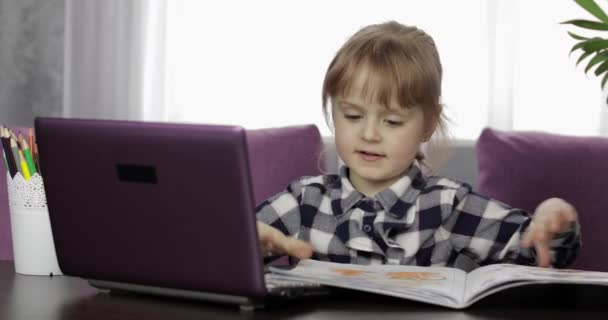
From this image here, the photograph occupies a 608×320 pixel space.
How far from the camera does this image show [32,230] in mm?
1325

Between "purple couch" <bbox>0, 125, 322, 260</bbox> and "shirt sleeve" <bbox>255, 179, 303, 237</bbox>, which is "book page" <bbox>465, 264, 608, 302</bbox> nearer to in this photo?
"shirt sleeve" <bbox>255, 179, 303, 237</bbox>

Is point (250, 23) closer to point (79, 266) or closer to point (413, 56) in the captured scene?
point (413, 56)

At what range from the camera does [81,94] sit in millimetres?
3326

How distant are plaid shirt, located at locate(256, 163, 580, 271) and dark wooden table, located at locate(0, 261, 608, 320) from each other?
380 millimetres

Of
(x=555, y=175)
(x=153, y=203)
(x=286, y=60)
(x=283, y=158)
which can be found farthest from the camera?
(x=286, y=60)

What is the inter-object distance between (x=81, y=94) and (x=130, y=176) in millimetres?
→ 2434

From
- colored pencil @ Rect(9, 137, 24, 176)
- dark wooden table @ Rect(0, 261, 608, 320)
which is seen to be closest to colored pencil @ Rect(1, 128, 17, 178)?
colored pencil @ Rect(9, 137, 24, 176)

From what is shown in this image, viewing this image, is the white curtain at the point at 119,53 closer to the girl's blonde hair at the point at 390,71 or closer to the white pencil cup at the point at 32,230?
the girl's blonde hair at the point at 390,71

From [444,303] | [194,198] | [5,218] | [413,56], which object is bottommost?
[5,218]

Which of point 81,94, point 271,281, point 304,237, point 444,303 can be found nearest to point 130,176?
point 271,281

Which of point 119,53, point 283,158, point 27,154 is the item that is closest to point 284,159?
point 283,158

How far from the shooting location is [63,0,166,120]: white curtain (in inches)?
129

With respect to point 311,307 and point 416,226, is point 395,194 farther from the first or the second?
point 311,307

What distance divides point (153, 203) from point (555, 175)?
4.06 ft
